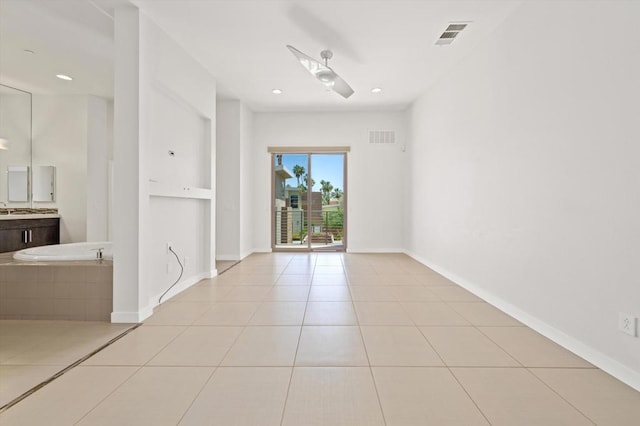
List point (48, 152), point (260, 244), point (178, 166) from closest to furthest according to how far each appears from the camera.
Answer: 1. point (178, 166)
2. point (48, 152)
3. point (260, 244)

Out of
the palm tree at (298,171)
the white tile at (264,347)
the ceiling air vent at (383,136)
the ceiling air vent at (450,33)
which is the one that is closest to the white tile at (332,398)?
the white tile at (264,347)

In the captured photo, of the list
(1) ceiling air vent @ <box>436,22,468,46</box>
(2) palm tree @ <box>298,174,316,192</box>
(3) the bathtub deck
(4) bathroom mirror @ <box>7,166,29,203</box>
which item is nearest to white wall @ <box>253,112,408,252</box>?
(2) palm tree @ <box>298,174,316,192</box>

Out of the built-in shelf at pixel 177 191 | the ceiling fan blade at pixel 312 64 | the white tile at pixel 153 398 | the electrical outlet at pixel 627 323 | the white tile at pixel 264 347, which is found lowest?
the white tile at pixel 153 398

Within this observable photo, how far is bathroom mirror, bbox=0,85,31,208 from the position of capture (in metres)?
5.00

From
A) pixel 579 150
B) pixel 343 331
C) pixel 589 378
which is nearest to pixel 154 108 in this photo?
pixel 343 331

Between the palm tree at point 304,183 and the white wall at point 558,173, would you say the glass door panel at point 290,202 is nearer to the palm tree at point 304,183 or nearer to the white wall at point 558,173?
the palm tree at point 304,183

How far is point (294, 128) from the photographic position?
684 cm

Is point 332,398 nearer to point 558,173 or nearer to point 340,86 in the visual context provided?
point 558,173

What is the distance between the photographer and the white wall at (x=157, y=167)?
290 centimetres

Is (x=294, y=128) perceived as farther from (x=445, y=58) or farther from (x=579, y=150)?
(x=579, y=150)

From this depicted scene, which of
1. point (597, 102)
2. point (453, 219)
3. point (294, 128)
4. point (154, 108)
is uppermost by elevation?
point (294, 128)

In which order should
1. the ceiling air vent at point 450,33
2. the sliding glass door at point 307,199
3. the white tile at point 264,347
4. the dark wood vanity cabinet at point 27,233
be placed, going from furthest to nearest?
1. the sliding glass door at point 307,199
2. the dark wood vanity cabinet at point 27,233
3. the ceiling air vent at point 450,33
4. the white tile at point 264,347

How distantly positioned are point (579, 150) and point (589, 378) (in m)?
1.45

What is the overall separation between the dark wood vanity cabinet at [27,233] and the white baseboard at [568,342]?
5.95 metres
